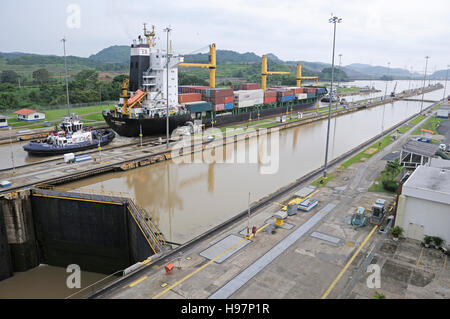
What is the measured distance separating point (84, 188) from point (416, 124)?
5841 cm

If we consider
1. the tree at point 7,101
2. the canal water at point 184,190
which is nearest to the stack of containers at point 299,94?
the canal water at point 184,190

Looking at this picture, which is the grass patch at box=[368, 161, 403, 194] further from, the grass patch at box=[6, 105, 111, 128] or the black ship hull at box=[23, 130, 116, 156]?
the grass patch at box=[6, 105, 111, 128]

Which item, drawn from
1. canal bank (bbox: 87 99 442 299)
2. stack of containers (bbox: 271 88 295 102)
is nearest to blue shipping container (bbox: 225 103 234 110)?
stack of containers (bbox: 271 88 295 102)

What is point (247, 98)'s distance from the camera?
6144 cm

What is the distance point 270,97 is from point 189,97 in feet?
76.3

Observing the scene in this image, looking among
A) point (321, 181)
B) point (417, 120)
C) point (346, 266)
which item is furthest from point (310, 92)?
point (346, 266)

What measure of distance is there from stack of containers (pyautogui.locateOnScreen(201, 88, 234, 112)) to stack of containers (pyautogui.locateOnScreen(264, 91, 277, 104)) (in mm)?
13252

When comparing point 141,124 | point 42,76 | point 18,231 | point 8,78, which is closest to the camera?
point 18,231

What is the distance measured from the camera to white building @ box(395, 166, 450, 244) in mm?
16047

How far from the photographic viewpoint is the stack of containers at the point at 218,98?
53375 mm

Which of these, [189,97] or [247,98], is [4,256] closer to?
[189,97]

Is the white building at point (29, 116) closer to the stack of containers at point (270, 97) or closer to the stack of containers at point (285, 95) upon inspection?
the stack of containers at point (270, 97)

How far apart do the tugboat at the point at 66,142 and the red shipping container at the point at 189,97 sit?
16331 millimetres
